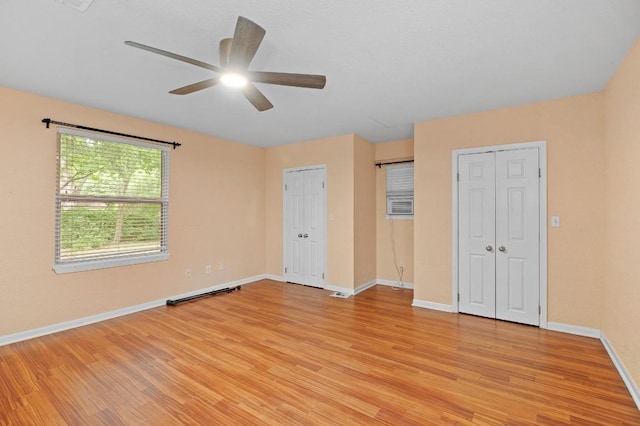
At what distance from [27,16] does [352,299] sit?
432 centimetres

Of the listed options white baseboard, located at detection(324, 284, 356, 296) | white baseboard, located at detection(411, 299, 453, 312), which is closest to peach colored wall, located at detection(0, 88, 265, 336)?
white baseboard, located at detection(324, 284, 356, 296)

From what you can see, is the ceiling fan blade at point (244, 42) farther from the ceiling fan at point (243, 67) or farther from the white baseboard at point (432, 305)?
the white baseboard at point (432, 305)

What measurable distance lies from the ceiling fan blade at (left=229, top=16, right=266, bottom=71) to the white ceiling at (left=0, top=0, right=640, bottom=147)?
216 mm

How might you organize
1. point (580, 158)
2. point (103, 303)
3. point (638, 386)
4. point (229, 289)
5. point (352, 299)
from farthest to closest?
point (229, 289) → point (352, 299) → point (103, 303) → point (580, 158) → point (638, 386)

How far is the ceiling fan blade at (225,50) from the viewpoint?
2016mm

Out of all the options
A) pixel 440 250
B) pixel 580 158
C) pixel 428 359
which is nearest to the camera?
pixel 428 359

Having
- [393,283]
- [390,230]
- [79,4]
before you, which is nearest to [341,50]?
[79,4]

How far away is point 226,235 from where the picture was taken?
5078 millimetres

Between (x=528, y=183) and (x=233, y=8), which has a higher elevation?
(x=233, y=8)

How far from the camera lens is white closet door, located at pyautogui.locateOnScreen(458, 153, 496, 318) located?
3.56 metres

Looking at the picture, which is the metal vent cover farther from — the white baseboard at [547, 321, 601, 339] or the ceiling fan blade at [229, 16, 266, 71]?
the white baseboard at [547, 321, 601, 339]

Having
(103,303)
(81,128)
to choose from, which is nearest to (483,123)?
(81,128)

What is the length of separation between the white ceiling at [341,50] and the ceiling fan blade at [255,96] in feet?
0.93

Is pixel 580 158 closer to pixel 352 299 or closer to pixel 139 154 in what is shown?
pixel 352 299
